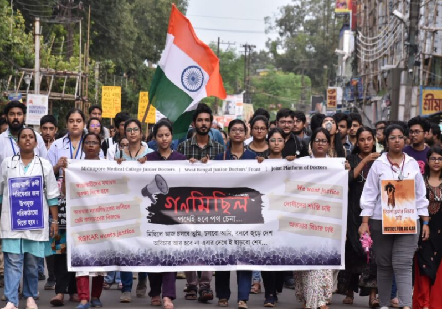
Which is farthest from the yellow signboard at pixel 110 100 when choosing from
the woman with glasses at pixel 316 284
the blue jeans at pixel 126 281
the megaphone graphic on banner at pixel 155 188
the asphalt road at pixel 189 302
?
the woman with glasses at pixel 316 284

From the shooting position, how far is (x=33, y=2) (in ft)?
138

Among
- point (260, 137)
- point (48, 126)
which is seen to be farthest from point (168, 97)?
point (260, 137)

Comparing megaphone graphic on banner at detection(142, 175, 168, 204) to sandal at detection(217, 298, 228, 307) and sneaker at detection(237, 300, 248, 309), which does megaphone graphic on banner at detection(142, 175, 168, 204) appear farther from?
sneaker at detection(237, 300, 248, 309)

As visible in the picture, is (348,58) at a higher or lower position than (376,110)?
higher

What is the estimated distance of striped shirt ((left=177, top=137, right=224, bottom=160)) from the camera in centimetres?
990

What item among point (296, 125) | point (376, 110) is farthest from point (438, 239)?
point (376, 110)

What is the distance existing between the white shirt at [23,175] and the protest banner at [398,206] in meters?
3.11

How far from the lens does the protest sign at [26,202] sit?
880 centimetres

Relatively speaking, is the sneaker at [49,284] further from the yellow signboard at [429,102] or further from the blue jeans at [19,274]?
the yellow signboard at [429,102]

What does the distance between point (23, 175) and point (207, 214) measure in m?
1.81

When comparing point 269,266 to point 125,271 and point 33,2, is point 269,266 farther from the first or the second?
point 33,2

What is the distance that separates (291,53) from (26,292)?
302ft

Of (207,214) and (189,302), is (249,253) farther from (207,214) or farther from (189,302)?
(189,302)

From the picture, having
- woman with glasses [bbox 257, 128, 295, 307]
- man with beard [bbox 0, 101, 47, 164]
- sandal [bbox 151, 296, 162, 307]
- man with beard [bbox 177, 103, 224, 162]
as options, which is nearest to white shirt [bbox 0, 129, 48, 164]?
man with beard [bbox 0, 101, 47, 164]
